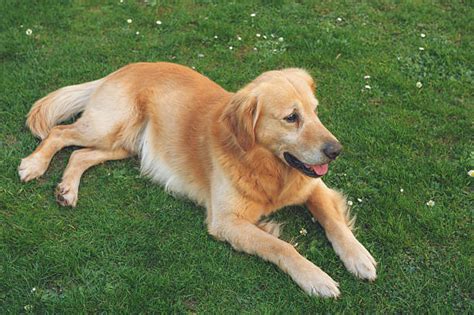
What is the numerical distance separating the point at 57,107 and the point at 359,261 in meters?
3.22

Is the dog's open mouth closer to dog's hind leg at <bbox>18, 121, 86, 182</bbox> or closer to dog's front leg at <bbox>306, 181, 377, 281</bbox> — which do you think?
dog's front leg at <bbox>306, 181, 377, 281</bbox>

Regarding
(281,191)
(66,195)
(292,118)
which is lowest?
Result: (66,195)

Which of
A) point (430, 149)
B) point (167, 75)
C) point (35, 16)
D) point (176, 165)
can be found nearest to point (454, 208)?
point (430, 149)

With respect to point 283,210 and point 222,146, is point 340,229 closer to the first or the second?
point 283,210

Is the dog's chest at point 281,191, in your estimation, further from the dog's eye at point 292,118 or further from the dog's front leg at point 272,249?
the dog's eye at point 292,118

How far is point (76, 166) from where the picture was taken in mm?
4348

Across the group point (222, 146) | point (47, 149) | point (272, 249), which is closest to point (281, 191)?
point (272, 249)

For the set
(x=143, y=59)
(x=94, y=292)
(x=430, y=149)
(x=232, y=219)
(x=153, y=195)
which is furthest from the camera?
(x=143, y=59)

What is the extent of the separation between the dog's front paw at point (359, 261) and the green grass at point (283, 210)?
63 mm

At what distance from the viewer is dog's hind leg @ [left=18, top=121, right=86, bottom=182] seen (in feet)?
14.0

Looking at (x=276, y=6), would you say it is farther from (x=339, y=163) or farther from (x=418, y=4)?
(x=339, y=163)

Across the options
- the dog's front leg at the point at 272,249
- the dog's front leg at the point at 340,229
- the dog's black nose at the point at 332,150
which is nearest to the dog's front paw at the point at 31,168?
the dog's front leg at the point at 272,249

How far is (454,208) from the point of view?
12.9 ft

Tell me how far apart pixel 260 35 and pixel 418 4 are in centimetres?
237
